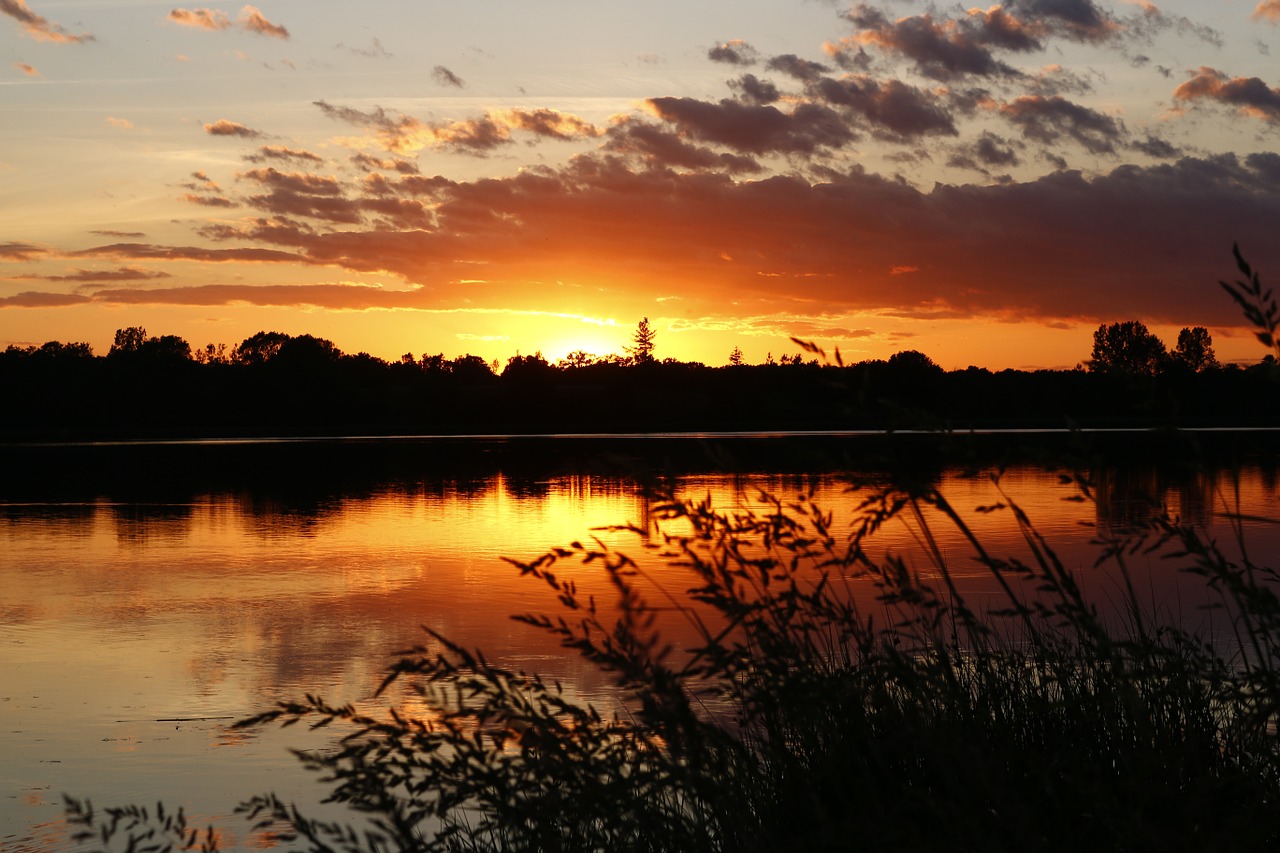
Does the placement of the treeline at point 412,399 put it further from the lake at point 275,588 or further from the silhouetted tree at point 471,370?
the lake at point 275,588

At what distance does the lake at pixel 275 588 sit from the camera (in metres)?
8.34

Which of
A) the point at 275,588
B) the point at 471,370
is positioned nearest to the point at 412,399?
the point at 471,370

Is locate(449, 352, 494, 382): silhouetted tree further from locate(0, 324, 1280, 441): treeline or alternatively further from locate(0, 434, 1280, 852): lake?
locate(0, 434, 1280, 852): lake

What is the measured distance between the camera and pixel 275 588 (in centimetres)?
1802

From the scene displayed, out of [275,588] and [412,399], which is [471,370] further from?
[275,588]

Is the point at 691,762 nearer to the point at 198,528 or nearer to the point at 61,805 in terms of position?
the point at 61,805

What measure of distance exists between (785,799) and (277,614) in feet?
36.5

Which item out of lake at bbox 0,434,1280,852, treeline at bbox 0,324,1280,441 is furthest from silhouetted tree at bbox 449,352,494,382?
lake at bbox 0,434,1280,852

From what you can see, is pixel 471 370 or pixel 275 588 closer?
pixel 275 588

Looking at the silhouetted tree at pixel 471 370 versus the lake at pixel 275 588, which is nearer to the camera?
the lake at pixel 275 588

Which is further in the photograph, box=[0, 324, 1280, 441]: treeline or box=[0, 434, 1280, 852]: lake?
box=[0, 324, 1280, 441]: treeline

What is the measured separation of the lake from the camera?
27.3 feet

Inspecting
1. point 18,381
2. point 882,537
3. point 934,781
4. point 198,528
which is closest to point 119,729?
point 934,781

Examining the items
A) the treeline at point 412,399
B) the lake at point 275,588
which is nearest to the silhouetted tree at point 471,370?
the treeline at point 412,399
